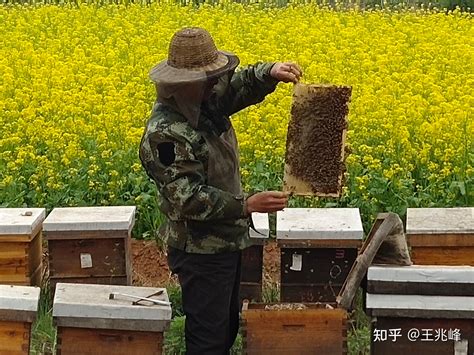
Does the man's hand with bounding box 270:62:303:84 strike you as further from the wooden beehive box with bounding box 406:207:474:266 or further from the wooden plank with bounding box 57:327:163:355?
the wooden plank with bounding box 57:327:163:355

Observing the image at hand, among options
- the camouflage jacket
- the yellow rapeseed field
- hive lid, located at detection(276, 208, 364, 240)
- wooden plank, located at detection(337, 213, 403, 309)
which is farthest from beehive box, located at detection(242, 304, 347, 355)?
the yellow rapeseed field

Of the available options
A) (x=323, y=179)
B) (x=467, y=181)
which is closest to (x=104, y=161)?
(x=467, y=181)

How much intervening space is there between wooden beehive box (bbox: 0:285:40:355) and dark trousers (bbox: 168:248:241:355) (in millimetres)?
634

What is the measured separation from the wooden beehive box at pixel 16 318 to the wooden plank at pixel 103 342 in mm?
153

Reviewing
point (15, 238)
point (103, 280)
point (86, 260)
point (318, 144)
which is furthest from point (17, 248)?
point (318, 144)

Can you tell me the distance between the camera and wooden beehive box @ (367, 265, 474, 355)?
4113 millimetres

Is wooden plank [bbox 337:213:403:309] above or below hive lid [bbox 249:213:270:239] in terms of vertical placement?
above

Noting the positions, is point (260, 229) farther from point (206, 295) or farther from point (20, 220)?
point (20, 220)

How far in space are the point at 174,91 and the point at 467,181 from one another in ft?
9.51

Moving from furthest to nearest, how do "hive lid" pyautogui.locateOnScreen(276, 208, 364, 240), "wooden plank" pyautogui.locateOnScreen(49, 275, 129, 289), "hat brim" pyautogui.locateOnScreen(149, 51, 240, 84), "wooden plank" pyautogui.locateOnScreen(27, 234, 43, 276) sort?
"wooden plank" pyautogui.locateOnScreen(49, 275, 129, 289)
"wooden plank" pyautogui.locateOnScreen(27, 234, 43, 276)
"hive lid" pyautogui.locateOnScreen(276, 208, 364, 240)
"hat brim" pyautogui.locateOnScreen(149, 51, 240, 84)

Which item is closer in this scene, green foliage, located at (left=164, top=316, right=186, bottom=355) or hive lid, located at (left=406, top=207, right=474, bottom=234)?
hive lid, located at (left=406, top=207, right=474, bottom=234)

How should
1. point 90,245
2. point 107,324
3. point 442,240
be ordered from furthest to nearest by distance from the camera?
point 90,245, point 442,240, point 107,324

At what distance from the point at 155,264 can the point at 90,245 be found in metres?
1.06

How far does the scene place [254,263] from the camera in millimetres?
5203
